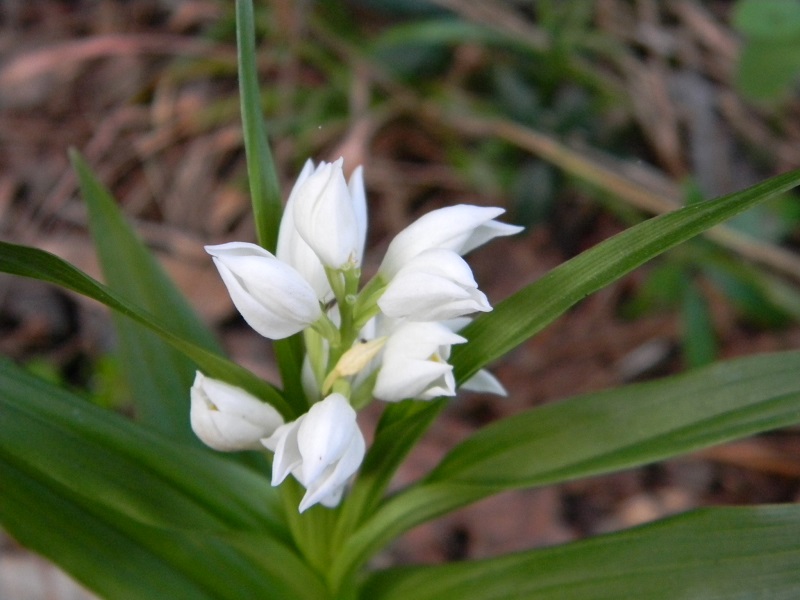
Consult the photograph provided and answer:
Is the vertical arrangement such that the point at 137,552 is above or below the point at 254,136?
below

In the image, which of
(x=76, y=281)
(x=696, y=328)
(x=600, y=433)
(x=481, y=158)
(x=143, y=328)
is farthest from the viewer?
(x=481, y=158)

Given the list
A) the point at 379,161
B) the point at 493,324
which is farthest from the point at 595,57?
the point at 493,324

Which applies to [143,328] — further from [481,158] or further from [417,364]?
[481,158]

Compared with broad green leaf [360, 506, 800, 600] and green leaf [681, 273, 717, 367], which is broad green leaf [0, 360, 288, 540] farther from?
green leaf [681, 273, 717, 367]

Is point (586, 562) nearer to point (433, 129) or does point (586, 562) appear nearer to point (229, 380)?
point (229, 380)

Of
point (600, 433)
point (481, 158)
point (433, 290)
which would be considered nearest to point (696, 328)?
point (481, 158)

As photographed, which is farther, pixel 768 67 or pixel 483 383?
pixel 768 67

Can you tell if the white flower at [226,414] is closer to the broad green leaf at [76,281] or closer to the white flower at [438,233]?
the broad green leaf at [76,281]
